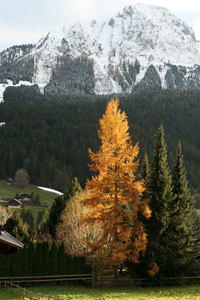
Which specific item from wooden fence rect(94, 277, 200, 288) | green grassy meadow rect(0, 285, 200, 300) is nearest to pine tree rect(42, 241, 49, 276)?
green grassy meadow rect(0, 285, 200, 300)

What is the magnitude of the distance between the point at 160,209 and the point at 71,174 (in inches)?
5217

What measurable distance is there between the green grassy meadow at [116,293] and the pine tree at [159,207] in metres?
2.52

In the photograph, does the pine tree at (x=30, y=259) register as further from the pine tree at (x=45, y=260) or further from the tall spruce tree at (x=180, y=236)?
the tall spruce tree at (x=180, y=236)

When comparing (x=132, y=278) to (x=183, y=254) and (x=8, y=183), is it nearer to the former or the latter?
(x=183, y=254)

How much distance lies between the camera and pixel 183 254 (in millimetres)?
28578

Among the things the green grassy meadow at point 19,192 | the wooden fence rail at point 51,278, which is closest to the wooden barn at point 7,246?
the wooden fence rail at point 51,278

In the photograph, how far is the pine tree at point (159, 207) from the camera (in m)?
27.9

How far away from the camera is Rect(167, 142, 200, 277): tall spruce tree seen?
2847 cm

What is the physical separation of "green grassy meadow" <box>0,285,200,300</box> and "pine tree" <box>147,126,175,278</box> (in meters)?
2.52

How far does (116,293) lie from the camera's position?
23.2m

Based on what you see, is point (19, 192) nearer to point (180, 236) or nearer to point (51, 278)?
point (51, 278)

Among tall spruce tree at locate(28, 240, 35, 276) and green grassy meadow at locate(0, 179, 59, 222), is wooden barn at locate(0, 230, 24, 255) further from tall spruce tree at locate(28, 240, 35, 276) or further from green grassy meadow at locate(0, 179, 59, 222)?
green grassy meadow at locate(0, 179, 59, 222)

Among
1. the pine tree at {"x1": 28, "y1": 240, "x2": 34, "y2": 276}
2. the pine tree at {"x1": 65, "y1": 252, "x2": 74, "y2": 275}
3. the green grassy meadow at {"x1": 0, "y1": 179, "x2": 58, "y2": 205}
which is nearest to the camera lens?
the pine tree at {"x1": 28, "y1": 240, "x2": 34, "y2": 276}

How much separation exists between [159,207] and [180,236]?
3379mm
